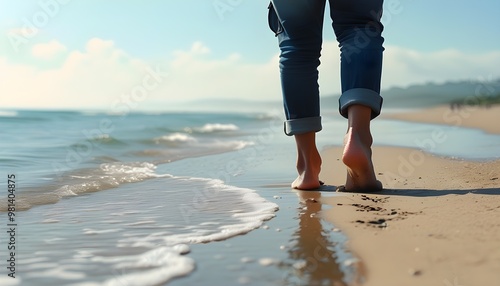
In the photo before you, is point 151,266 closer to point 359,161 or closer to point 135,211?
point 135,211

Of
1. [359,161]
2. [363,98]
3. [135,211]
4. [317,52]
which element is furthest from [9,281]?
[317,52]

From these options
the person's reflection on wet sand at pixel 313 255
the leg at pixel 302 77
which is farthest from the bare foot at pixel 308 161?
the person's reflection on wet sand at pixel 313 255

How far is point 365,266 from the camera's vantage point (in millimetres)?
1256

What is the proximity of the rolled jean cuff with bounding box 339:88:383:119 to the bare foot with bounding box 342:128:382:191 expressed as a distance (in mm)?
107

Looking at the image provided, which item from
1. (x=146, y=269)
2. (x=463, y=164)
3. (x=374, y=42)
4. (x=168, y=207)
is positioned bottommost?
(x=146, y=269)

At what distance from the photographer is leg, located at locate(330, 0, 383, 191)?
7.10 ft

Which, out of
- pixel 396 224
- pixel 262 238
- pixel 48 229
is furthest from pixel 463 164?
pixel 48 229

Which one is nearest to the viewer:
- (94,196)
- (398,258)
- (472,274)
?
(472,274)

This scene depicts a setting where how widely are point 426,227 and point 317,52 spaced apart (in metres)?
1.07

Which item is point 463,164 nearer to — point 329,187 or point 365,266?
point 329,187

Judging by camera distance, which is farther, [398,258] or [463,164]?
[463,164]

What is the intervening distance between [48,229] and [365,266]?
3.63 ft

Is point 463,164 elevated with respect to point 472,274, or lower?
elevated

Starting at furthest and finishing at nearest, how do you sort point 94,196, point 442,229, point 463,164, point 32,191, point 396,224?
point 463,164 → point 32,191 → point 94,196 → point 396,224 → point 442,229
